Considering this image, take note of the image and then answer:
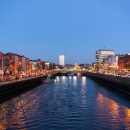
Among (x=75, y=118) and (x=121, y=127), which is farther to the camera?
(x=75, y=118)

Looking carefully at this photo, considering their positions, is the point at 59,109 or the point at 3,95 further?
the point at 3,95

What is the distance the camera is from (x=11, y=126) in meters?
33.5

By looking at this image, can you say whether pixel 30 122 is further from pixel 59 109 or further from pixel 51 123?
pixel 59 109

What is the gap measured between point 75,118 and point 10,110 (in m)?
10.8

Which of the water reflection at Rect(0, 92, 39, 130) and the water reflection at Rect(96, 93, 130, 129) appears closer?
the water reflection at Rect(0, 92, 39, 130)

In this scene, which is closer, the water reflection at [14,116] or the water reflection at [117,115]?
the water reflection at [14,116]

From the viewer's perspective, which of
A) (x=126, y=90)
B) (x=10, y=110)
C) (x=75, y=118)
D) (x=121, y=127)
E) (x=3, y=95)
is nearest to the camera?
(x=121, y=127)

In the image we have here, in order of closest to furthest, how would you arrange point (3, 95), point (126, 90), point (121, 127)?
point (121, 127) → point (3, 95) → point (126, 90)

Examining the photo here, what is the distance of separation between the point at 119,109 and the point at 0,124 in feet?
56.9

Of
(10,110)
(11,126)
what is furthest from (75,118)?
(10,110)

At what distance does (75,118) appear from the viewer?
38094 mm

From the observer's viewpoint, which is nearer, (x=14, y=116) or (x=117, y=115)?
(x=14, y=116)

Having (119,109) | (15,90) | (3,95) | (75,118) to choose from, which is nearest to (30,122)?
(75,118)

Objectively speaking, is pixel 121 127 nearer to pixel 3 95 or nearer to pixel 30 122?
pixel 30 122
